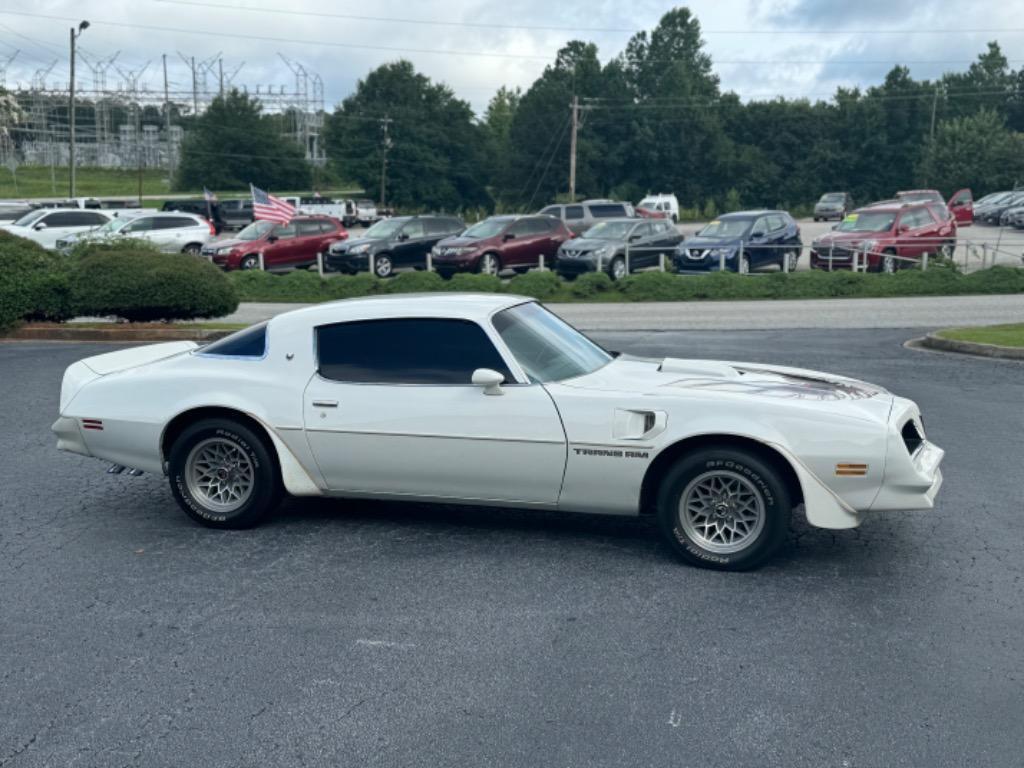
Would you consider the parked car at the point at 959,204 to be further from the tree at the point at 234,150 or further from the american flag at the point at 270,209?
the tree at the point at 234,150

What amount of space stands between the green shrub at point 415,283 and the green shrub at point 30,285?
859 centimetres

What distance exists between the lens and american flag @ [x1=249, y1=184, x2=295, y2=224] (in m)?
31.5

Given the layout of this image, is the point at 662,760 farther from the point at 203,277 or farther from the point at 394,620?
the point at 203,277

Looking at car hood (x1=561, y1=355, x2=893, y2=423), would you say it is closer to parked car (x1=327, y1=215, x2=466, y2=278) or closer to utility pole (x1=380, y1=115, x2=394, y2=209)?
parked car (x1=327, y1=215, x2=466, y2=278)

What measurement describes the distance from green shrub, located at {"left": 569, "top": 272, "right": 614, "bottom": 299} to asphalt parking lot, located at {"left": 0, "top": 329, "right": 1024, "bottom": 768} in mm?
18103

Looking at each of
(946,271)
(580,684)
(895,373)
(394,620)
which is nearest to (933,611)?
(580,684)

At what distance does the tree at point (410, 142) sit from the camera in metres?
87.1

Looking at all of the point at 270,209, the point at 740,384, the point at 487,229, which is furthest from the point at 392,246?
the point at 740,384

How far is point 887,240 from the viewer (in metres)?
27.4

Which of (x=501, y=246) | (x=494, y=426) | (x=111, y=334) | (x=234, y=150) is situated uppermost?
(x=234, y=150)

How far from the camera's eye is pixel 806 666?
466cm

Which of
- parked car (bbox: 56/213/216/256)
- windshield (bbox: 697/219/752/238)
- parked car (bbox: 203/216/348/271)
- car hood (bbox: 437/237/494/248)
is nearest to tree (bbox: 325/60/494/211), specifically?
parked car (bbox: 56/213/216/256)

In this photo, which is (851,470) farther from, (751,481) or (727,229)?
(727,229)

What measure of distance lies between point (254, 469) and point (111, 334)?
11.6 m
